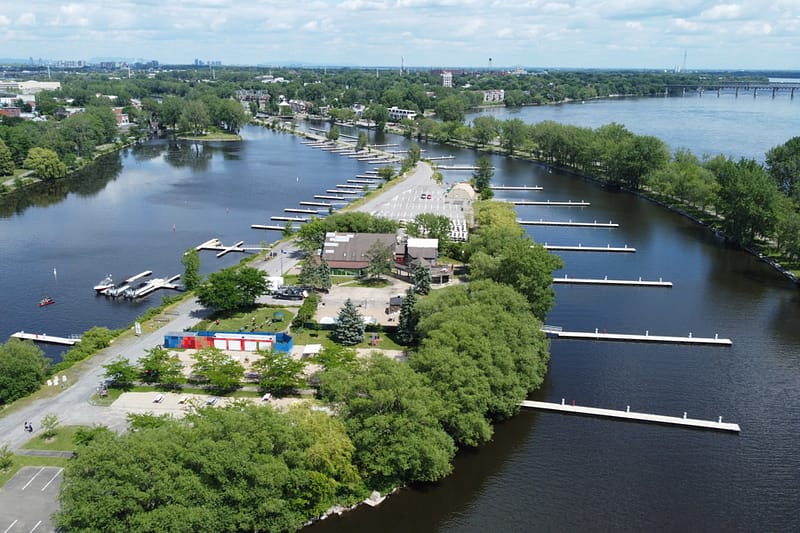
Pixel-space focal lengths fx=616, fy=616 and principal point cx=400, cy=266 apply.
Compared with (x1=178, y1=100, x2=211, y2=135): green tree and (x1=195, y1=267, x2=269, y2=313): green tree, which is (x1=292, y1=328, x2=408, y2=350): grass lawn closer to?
(x1=195, y1=267, x2=269, y2=313): green tree

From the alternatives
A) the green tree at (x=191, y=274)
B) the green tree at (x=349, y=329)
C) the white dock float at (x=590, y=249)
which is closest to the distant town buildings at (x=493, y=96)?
the white dock float at (x=590, y=249)

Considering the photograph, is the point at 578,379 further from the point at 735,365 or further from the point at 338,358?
the point at 338,358

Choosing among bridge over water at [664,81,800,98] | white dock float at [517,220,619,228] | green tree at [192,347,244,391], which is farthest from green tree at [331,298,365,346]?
bridge over water at [664,81,800,98]

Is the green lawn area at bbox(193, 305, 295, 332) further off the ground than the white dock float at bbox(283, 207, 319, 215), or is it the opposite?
the white dock float at bbox(283, 207, 319, 215)

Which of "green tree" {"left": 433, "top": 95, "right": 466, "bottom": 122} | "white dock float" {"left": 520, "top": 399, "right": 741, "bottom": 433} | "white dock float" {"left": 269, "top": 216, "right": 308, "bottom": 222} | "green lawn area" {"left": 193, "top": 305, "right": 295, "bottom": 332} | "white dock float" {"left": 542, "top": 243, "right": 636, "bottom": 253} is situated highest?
"green tree" {"left": 433, "top": 95, "right": 466, "bottom": 122}

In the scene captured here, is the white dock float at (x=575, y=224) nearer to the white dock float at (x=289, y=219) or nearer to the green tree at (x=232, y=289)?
the white dock float at (x=289, y=219)

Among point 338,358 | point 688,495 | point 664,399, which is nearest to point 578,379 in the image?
point 664,399

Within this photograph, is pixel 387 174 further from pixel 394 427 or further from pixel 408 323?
pixel 394 427
